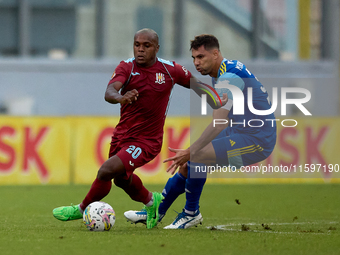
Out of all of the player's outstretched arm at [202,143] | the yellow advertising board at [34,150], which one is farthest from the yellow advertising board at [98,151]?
the player's outstretched arm at [202,143]

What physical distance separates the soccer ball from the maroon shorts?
1.26 ft

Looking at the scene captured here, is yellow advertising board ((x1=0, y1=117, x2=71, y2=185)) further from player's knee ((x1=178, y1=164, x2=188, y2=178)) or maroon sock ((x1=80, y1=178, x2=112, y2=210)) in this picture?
player's knee ((x1=178, y1=164, x2=188, y2=178))

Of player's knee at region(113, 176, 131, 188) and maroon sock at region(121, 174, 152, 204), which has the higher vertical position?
player's knee at region(113, 176, 131, 188)

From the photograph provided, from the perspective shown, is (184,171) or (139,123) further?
(184,171)

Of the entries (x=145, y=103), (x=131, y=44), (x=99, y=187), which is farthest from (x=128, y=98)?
(x=131, y=44)

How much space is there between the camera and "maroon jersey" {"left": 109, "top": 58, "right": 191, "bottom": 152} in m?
5.38

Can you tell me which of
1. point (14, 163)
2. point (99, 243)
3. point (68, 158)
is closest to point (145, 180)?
point (68, 158)

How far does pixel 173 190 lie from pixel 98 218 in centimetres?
92

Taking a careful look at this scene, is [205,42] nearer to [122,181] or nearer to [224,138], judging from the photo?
[224,138]

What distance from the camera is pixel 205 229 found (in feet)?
17.8

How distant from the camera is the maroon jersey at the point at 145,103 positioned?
5.38 metres

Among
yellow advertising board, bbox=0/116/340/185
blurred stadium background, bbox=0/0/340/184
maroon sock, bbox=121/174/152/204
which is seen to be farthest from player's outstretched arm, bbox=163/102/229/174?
blurred stadium background, bbox=0/0/340/184

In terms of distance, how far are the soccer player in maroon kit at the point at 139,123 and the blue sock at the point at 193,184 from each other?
0.35 m

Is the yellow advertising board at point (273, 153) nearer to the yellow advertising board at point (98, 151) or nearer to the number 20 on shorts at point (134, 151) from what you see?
the yellow advertising board at point (98, 151)
